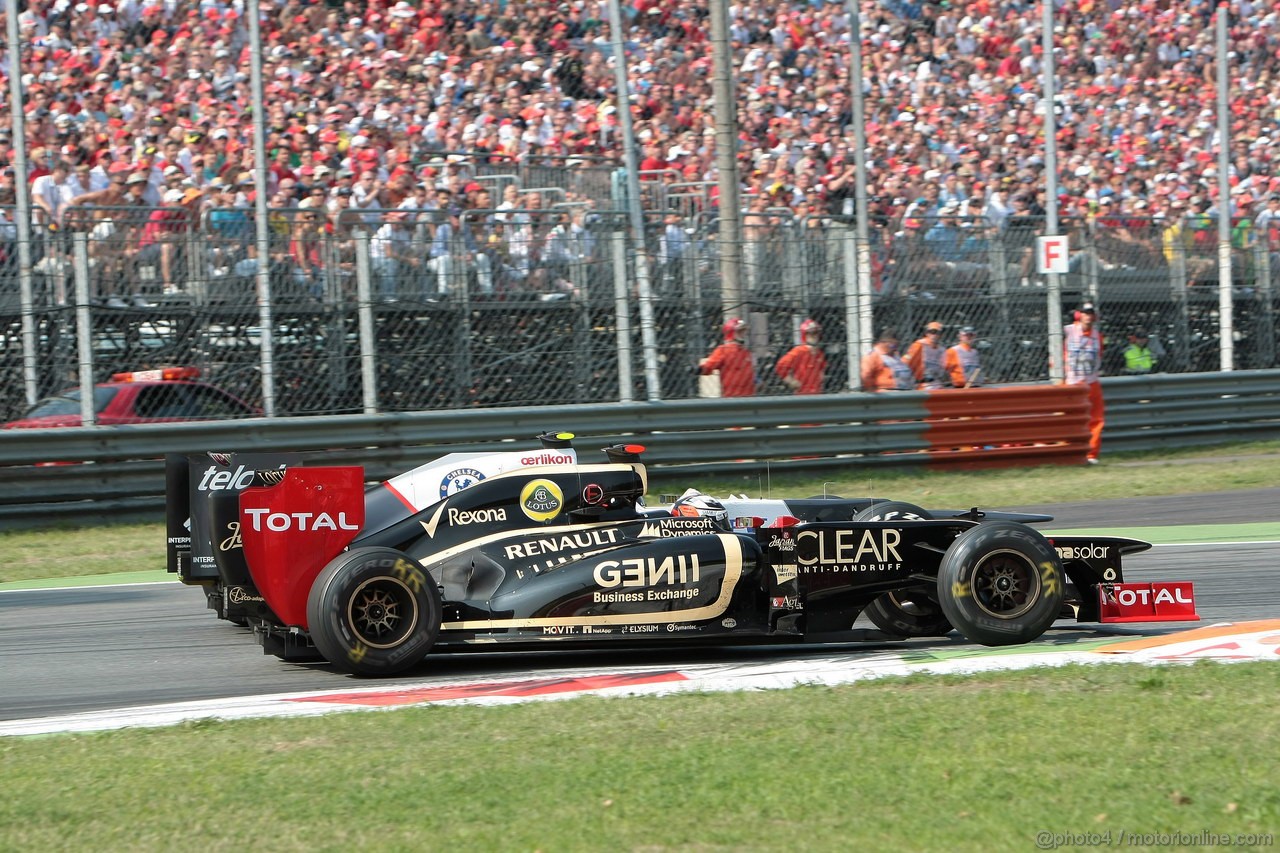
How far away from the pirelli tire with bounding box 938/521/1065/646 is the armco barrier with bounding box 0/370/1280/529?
3.87 metres

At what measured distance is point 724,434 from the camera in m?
13.9

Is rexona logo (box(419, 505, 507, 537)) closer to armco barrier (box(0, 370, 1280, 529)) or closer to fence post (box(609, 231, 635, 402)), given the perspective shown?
armco barrier (box(0, 370, 1280, 529))

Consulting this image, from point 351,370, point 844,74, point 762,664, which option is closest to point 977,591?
point 762,664

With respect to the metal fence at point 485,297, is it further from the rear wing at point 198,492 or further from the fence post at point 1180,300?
the rear wing at point 198,492

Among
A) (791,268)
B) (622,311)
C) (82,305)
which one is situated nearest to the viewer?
(82,305)

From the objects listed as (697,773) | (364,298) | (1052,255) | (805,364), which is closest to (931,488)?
(805,364)

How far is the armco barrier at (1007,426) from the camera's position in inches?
584

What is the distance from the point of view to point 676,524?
7.14 meters

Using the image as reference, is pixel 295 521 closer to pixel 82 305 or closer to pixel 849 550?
pixel 849 550

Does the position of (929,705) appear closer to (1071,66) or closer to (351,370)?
(351,370)

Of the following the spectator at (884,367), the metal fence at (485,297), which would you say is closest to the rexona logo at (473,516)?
the metal fence at (485,297)

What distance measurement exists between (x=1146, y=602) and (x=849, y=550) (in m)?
1.41

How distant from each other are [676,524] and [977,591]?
4.48 feet

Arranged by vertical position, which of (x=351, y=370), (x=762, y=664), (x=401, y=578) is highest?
(x=351, y=370)
